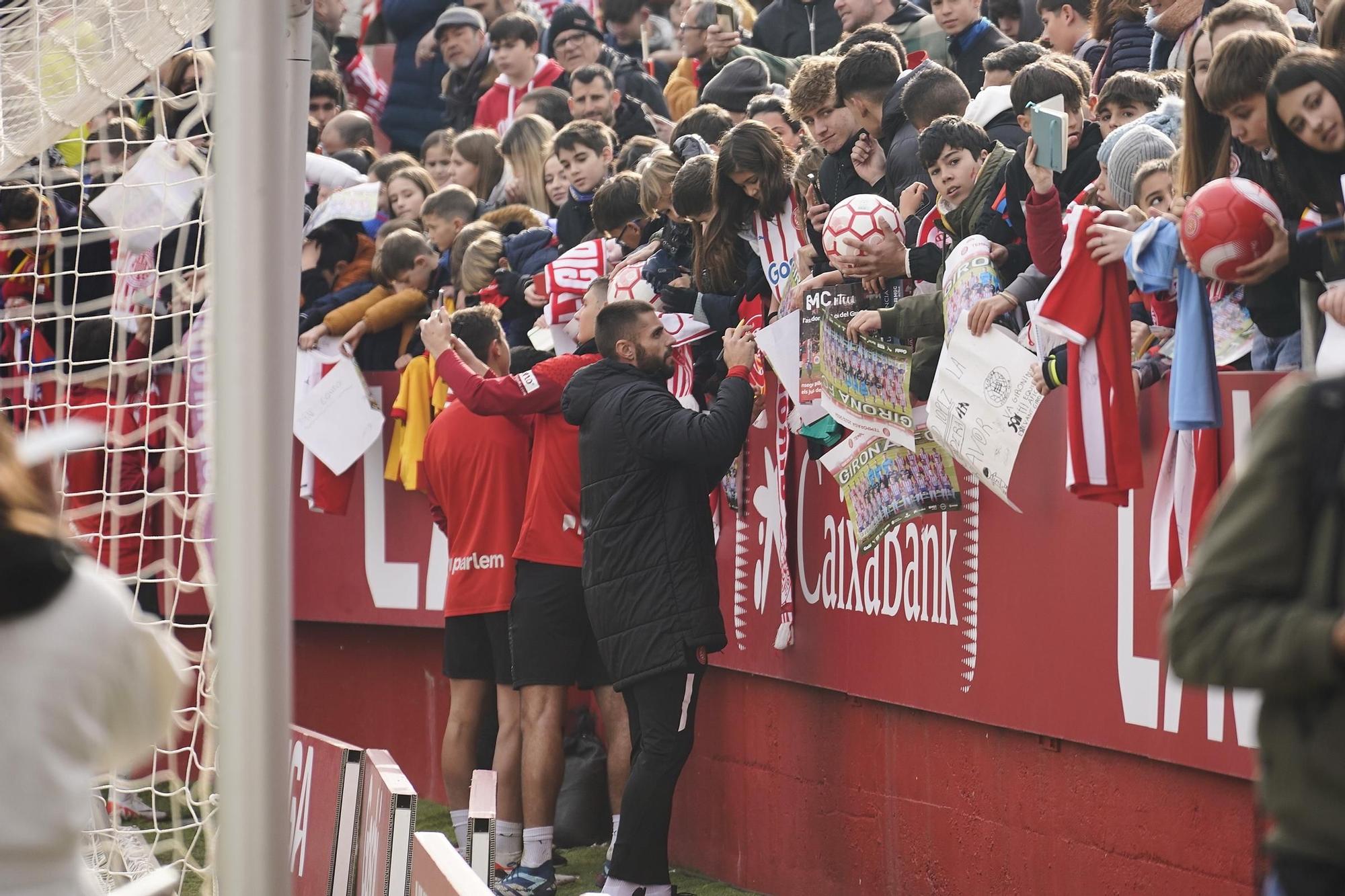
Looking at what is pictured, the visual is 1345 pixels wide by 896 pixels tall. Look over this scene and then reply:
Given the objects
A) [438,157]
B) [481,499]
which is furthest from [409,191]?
[481,499]

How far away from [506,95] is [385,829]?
7840 mm

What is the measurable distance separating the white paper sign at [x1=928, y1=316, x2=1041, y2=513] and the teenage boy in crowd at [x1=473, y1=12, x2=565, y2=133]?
6276mm

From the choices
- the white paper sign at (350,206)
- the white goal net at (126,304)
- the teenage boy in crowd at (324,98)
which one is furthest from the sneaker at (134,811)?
the teenage boy in crowd at (324,98)

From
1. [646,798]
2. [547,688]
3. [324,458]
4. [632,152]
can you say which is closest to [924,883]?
[646,798]

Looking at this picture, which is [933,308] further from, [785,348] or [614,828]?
[614,828]

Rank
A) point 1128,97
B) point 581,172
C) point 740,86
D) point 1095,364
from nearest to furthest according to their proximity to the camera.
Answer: point 1095,364 < point 1128,97 < point 581,172 < point 740,86

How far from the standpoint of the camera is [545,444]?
26.9ft

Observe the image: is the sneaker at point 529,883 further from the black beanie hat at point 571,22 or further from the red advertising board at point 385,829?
the black beanie hat at point 571,22

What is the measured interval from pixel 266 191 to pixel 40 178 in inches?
154

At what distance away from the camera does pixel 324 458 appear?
9992mm

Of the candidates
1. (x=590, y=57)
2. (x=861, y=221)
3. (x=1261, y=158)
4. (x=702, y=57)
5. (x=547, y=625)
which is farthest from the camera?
(x=590, y=57)

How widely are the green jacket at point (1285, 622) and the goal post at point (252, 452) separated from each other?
174cm

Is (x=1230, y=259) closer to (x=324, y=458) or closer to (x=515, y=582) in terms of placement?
(x=515, y=582)

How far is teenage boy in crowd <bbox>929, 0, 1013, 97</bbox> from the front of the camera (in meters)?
8.15
